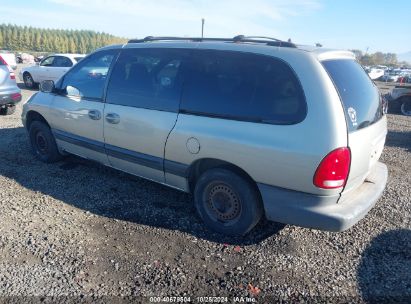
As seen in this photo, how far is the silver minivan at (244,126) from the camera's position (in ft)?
9.06

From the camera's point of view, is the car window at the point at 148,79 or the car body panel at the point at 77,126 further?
the car body panel at the point at 77,126

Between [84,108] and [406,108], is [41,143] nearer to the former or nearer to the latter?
[84,108]

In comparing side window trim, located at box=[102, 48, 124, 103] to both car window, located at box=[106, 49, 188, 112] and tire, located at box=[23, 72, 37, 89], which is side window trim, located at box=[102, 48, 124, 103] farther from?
tire, located at box=[23, 72, 37, 89]

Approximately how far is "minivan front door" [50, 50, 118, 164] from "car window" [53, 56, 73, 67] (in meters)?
9.48

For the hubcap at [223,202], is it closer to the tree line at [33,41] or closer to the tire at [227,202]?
the tire at [227,202]

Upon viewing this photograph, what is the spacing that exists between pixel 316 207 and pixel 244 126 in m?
0.93

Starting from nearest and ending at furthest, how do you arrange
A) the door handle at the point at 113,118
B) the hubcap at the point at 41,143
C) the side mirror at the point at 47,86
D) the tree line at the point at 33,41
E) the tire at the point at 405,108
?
the door handle at the point at 113,118 → the side mirror at the point at 47,86 → the hubcap at the point at 41,143 → the tire at the point at 405,108 → the tree line at the point at 33,41

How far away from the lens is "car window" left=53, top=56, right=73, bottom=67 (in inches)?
523

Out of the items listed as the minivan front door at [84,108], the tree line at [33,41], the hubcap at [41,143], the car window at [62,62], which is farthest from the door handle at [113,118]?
the tree line at [33,41]

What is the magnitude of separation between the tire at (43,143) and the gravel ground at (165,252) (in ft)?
2.37

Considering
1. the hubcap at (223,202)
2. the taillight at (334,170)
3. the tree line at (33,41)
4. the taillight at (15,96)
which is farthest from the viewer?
the tree line at (33,41)

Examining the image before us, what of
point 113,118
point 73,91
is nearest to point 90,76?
point 73,91

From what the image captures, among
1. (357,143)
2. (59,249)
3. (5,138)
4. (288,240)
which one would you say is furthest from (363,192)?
(5,138)

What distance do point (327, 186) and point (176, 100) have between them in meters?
1.71
